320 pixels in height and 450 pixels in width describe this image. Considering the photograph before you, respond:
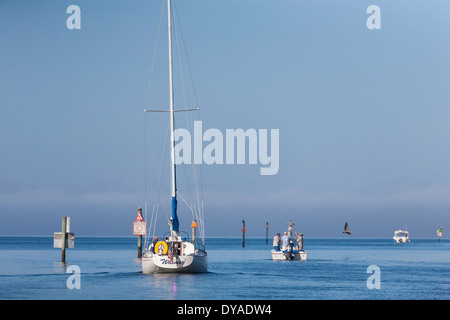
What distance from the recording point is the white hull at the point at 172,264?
4916cm

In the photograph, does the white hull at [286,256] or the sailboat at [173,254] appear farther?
the white hull at [286,256]

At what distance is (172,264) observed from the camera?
49.2 meters

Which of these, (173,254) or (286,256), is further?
(286,256)

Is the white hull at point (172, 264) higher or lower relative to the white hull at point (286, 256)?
higher

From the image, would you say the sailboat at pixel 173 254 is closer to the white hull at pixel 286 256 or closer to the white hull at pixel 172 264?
the white hull at pixel 172 264

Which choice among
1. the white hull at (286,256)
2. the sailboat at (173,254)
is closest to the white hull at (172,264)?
the sailboat at (173,254)

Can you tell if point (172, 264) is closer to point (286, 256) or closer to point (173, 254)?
point (173, 254)

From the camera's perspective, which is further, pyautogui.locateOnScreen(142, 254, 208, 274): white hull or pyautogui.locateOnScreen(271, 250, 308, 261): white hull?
pyautogui.locateOnScreen(271, 250, 308, 261): white hull

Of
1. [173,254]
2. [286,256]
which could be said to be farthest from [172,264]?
[286,256]

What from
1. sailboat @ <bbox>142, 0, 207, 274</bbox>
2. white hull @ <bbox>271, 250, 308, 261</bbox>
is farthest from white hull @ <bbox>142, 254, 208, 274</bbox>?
white hull @ <bbox>271, 250, 308, 261</bbox>

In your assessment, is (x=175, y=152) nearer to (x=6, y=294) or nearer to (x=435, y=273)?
(x=6, y=294)

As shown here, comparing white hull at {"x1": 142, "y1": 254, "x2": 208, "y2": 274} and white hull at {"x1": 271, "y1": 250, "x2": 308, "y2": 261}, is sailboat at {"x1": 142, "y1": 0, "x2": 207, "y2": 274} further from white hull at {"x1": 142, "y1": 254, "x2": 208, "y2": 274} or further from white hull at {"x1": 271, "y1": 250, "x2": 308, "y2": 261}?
white hull at {"x1": 271, "y1": 250, "x2": 308, "y2": 261}

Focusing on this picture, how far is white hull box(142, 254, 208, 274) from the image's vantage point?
161 ft

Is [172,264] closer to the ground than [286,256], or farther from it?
farther from it
